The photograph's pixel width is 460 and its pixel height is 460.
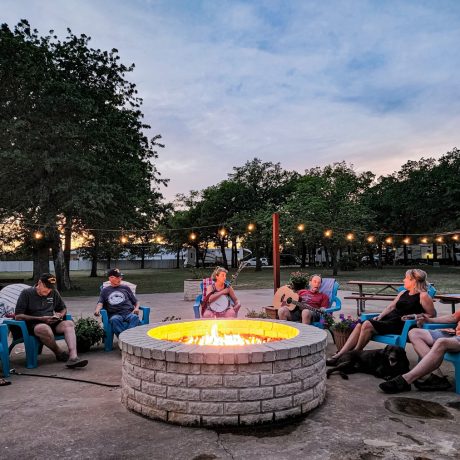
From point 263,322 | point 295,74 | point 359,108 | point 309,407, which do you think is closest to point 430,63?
point 359,108

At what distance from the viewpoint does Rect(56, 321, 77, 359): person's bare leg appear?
491 centimetres

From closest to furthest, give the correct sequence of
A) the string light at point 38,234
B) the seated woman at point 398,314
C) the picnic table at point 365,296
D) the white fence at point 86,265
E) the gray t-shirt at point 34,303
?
the seated woman at point 398,314 < the gray t-shirt at point 34,303 < the picnic table at point 365,296 < the string light at point 38,234 < the white fence at point 86,265

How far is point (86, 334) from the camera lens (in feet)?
18.2

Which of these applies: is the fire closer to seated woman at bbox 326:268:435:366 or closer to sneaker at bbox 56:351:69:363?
seated woman at bbox 326:268:435:366

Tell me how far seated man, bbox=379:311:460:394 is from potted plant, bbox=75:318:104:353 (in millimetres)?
3827

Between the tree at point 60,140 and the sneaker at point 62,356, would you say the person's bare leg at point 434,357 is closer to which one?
the sneaker at point 62,356

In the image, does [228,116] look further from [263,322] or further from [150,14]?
[263,322]

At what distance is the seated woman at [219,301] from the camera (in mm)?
5992

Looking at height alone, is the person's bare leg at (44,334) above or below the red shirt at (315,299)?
below

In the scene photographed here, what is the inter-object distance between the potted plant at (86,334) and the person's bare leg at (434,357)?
13.3 ft

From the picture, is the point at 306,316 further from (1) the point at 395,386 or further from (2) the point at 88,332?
(2) the point at 88,332

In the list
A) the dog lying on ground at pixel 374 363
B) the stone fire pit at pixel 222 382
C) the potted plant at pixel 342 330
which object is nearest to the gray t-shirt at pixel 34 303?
the stone fire pit at pixel 222 382

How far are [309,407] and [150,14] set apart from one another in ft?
A: 32.1

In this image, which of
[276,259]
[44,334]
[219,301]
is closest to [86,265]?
[276,259]
